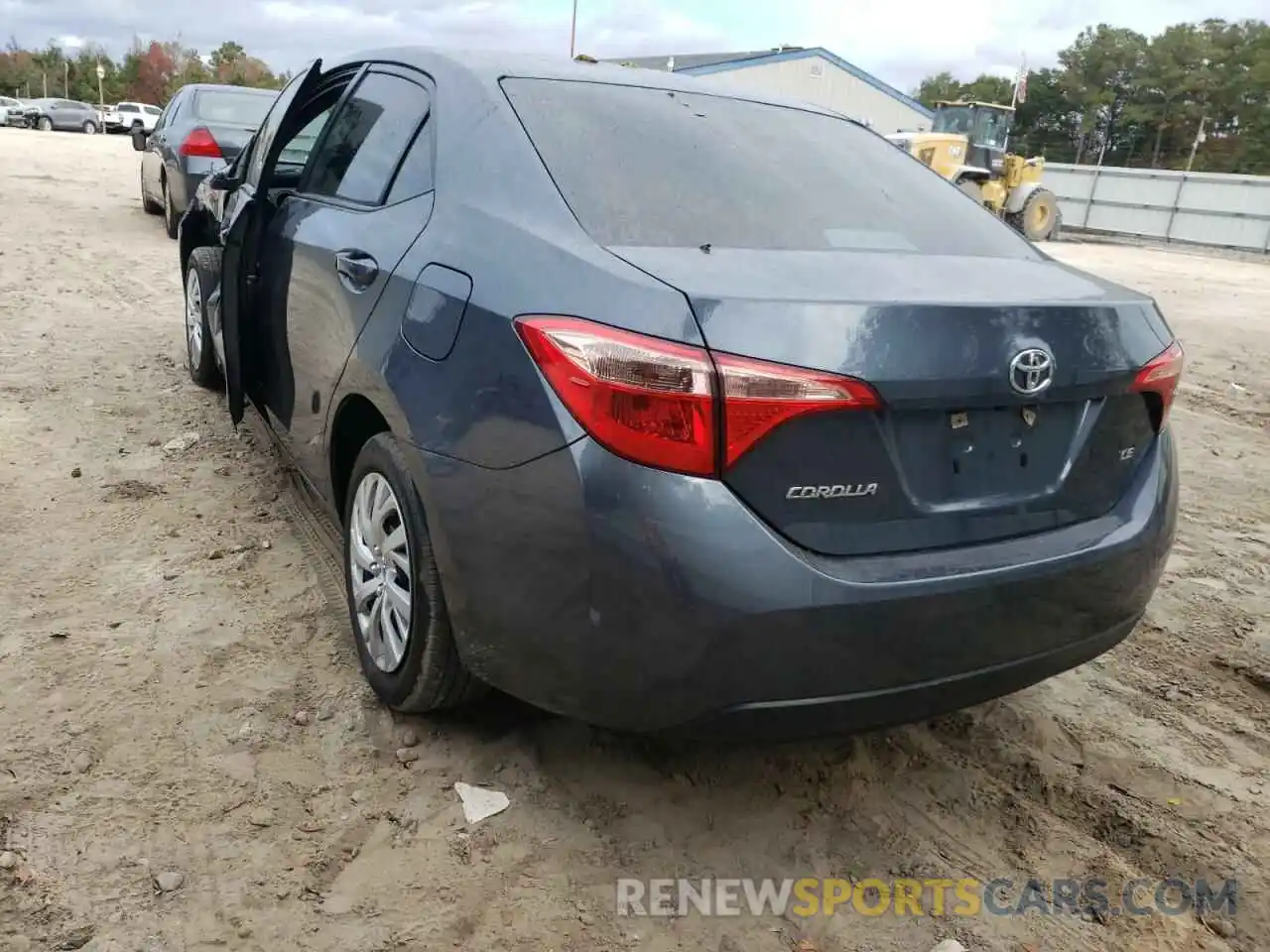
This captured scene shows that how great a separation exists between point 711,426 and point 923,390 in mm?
440

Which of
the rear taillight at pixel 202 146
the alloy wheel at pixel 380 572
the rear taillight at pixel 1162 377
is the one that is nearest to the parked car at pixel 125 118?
the rear taillight at pixel 202 146

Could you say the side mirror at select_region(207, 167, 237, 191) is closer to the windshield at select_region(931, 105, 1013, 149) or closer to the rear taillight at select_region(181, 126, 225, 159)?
the rear taillight at select_region(181, 126, 225, 159)

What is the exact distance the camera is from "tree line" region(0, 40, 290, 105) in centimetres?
7762

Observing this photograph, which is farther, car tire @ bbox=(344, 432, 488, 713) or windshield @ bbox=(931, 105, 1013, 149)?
windshield @ bbox=(931, 105, 1013, 149)

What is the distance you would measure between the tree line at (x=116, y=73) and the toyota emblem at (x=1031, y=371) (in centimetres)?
8011

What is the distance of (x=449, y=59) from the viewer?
2.98 m

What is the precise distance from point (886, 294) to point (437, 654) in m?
1.35

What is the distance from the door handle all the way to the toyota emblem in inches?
62.6

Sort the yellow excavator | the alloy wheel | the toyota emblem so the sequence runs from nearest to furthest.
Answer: the toyota emblem, the alloy wheel, the yellow excavator

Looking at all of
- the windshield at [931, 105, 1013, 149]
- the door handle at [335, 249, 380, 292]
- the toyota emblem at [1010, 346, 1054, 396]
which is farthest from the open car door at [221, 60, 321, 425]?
the windshield at [931, 105, 1013, 149]

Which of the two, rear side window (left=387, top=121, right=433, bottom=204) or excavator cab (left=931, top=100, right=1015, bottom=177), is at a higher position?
excavator cab (left=931, top=100, right=1015, bottom=177)

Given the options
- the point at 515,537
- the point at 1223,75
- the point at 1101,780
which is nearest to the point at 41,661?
the point at 515,537

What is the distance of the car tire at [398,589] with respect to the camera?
2.50m

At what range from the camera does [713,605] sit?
1.93 m
